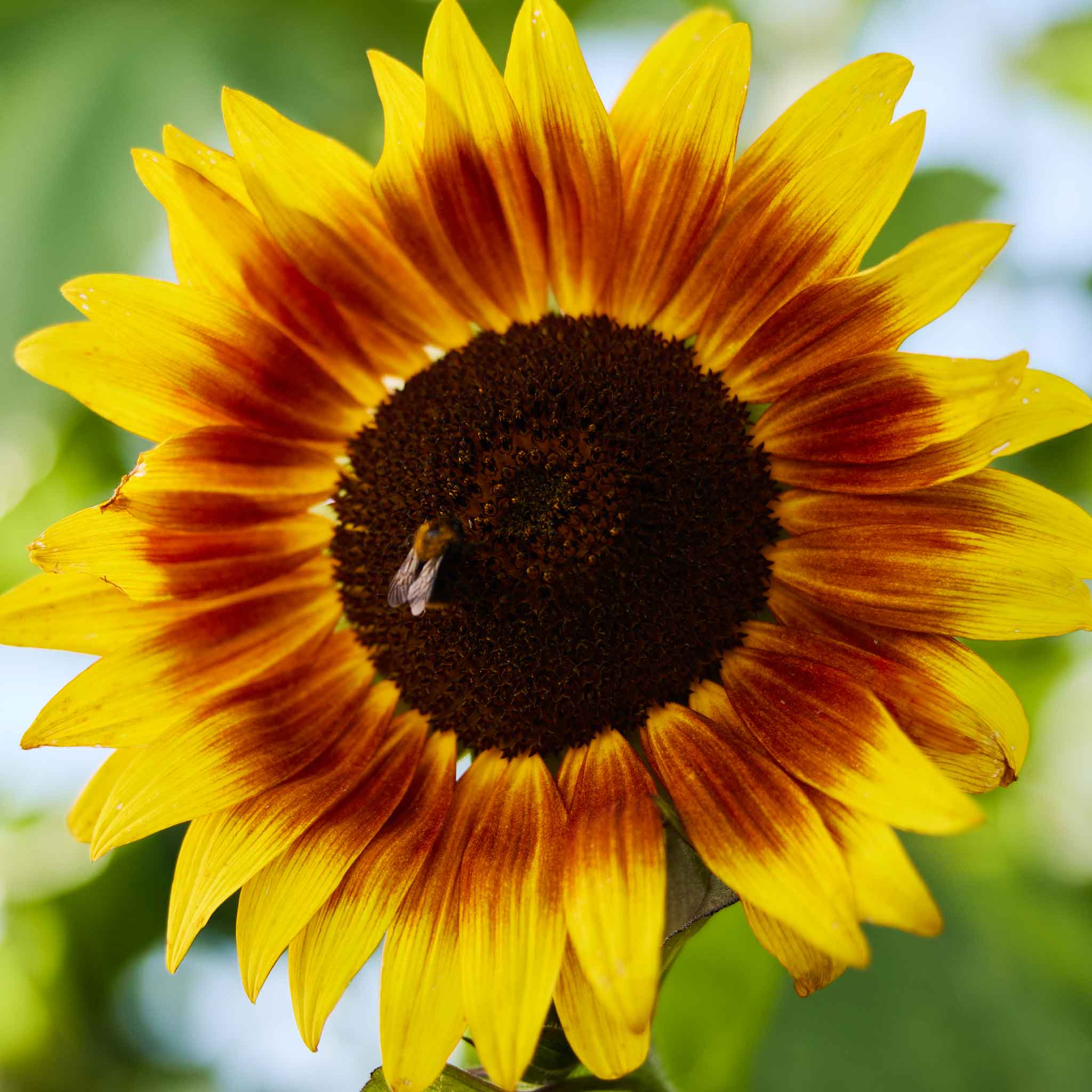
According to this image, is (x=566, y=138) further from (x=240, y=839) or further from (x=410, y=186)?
(x=240, y=839)

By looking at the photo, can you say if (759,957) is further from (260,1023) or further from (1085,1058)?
(260,1023)

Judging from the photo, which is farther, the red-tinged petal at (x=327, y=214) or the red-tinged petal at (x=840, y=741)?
the red-tinged petal at (x=327, y=214)

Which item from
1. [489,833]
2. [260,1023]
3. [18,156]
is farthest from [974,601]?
[18,156]

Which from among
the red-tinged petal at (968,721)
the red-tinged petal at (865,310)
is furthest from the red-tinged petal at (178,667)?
the red-tinged petal at (968,721)

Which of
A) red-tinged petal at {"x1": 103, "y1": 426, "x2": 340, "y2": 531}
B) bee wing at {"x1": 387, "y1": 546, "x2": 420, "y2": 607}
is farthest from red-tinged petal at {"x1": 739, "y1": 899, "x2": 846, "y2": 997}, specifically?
red-tinged petal at {"x1": 103, "y1": 426, "x2": 340, "y2": 531}

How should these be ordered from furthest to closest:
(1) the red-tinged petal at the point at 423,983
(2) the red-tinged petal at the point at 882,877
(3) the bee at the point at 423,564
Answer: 1. (3) the bee at the point at 423,564
2. (1) the red-tinged petal at the point at 423,983
3. (2) the red-tinged petal at the point at 882,877

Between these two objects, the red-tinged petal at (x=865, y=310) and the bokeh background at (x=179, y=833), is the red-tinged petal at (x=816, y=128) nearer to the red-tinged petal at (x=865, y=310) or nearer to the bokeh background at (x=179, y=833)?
the red-tinged petal at (x=865, y=310)

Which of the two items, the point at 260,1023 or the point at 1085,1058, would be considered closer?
the point at 1085,1058

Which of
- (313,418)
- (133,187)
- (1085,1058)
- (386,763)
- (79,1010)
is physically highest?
(133,187)
